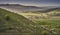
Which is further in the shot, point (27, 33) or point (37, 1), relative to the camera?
point (37, 1)

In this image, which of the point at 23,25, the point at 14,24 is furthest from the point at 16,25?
the point at 23,25

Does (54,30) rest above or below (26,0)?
below

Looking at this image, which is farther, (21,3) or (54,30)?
(21,3)

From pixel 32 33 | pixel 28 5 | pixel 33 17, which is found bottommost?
pixel 32 33

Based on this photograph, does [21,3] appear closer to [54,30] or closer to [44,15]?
[44,15]

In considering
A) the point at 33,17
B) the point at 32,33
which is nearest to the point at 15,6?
the point at 33,17

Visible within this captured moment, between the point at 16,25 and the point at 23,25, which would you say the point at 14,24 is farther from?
the point at 23,25

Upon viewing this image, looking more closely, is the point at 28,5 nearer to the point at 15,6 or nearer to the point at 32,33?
the point at 15,6

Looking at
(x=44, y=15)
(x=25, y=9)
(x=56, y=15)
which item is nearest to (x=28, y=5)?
(x=25, y=9)

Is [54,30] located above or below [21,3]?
below
